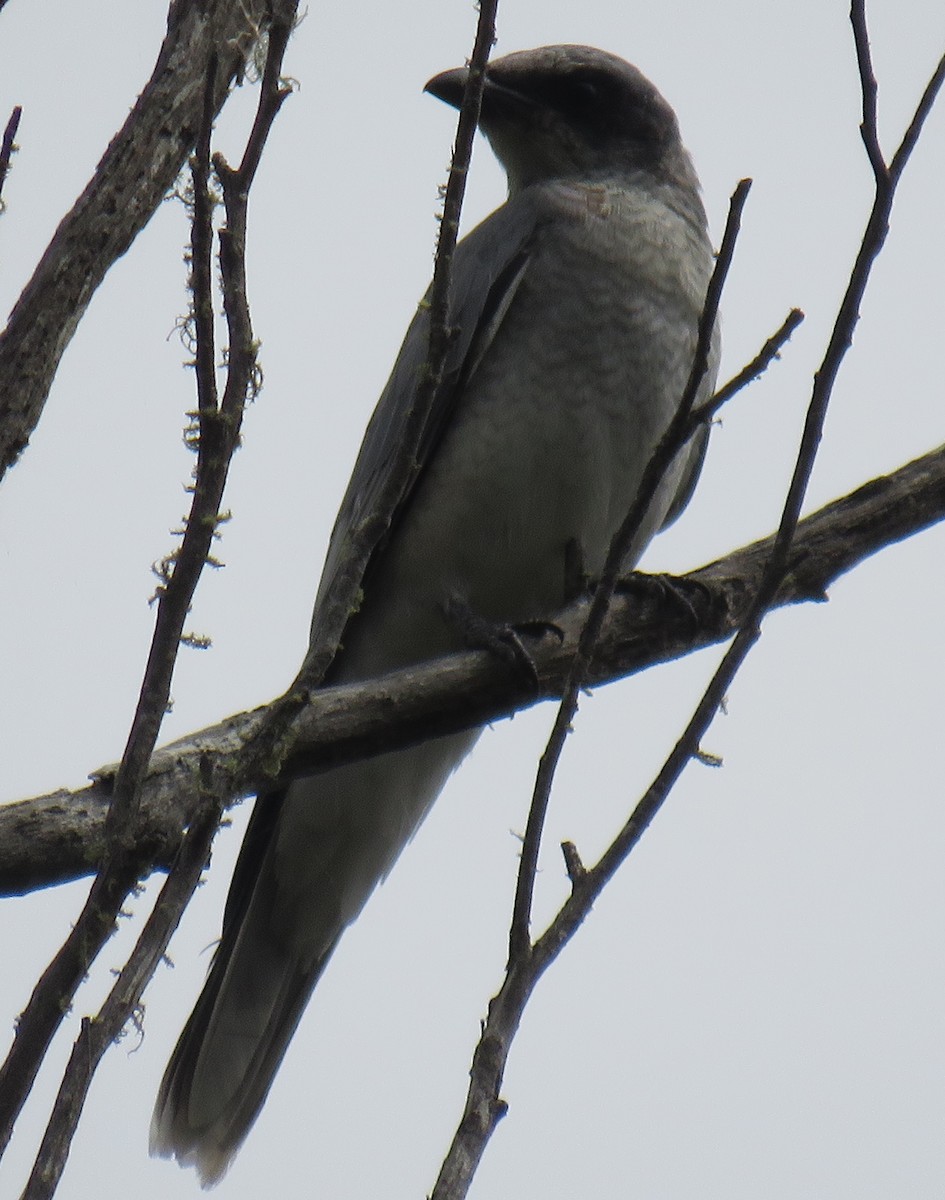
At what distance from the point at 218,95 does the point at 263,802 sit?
2361 millimetres

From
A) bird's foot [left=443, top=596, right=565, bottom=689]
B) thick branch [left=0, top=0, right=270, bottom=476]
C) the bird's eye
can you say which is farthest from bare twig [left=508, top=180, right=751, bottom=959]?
the bird's eye

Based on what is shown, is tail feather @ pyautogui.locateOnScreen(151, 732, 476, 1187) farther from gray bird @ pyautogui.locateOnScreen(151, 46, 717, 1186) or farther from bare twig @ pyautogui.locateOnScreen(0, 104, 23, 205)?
bare twig @ pyautogui.locateOnScreen(0, 104, 23, 205)

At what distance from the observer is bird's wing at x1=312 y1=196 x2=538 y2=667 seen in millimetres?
4344

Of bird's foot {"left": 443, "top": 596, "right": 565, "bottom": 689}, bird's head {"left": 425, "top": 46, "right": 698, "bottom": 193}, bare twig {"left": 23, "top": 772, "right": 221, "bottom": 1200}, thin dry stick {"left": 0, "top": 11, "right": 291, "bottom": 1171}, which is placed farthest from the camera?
bird's head {"left": 425, "top": 46, "right": 698, "bottom": 193}

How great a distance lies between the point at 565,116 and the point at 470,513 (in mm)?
1798

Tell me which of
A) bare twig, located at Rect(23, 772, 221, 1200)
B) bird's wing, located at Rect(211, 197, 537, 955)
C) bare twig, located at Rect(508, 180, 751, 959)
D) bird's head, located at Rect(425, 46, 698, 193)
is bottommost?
bare twig, located at Rect(23, 772, 221, 1200)

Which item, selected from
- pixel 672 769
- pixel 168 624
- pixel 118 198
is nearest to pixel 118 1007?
pixel 168 624

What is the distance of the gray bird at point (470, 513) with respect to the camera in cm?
425

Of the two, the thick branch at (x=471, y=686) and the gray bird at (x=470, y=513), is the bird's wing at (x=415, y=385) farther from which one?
the thick branch at (x=471, y=686)

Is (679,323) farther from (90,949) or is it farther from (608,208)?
(90,949)

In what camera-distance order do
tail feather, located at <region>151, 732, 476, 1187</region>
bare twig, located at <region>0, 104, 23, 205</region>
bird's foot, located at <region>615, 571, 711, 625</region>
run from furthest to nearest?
tail feather, located at <region>151, 732, 476, 1187</region> → bird's foot, located at <region>615, 571, 711, 625</region> → bare twig, located at <region>0, 104, 23, 205</region>

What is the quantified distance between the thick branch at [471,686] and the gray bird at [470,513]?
1.24 ft

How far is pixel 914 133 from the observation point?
2428 millimetres

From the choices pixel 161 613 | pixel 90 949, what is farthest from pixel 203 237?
pixel 90 949
